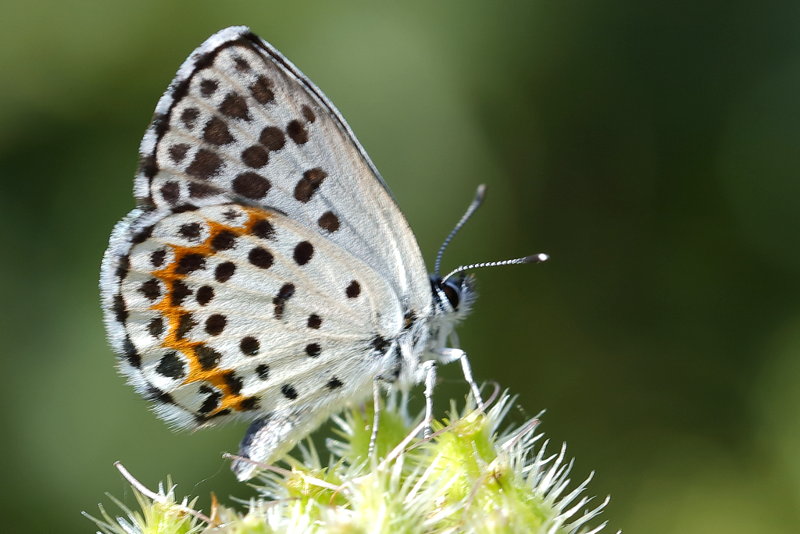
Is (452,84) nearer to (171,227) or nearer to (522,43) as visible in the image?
(522,43)

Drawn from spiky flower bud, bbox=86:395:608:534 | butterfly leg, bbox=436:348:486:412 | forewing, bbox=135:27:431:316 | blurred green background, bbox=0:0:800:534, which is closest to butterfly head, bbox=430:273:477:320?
butterfly leg, bbox=436:348:486:412

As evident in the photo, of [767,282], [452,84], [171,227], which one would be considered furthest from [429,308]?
[767,282]

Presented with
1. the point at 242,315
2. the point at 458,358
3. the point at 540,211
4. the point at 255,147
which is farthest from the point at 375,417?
the point at 540,211

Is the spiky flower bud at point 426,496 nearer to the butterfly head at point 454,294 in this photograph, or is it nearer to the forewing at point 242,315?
the forewing at point 242,315

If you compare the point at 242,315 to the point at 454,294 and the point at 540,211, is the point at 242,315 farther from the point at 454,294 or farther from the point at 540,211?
the point at 540,211

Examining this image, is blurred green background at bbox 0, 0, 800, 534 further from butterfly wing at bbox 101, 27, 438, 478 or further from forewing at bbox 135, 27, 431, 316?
forewing at bbox 135, 27, 431, 316

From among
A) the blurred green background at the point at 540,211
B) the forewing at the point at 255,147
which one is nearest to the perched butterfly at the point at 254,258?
the forewing at the point at 255,147
